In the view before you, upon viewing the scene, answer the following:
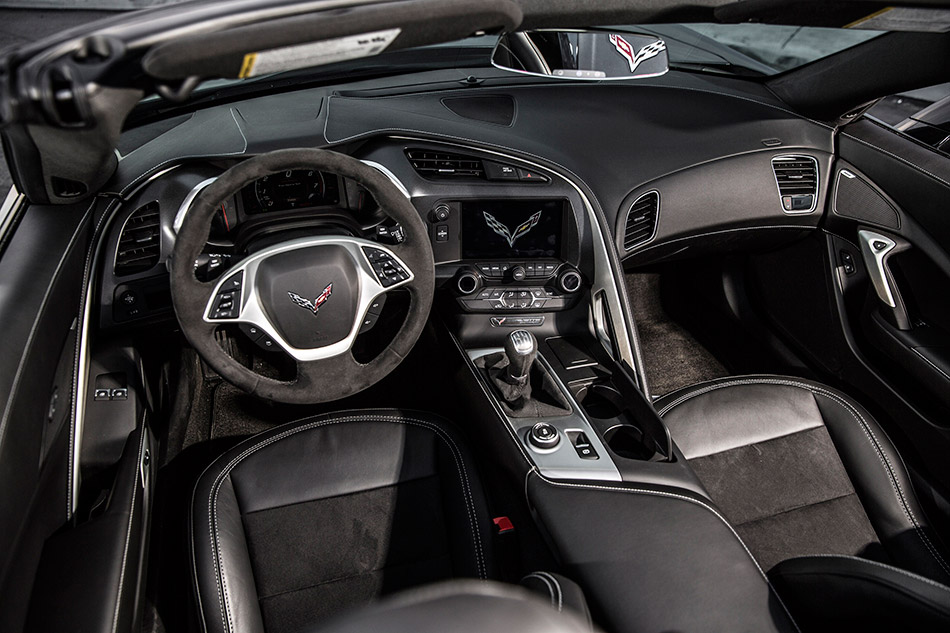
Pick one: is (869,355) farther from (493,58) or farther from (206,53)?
(206,53)

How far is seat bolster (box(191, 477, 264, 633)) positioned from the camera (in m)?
1.38

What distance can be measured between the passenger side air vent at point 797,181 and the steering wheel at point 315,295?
1.34m

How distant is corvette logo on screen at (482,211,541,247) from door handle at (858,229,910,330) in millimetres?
1107

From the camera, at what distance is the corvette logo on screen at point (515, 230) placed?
76.4 inches

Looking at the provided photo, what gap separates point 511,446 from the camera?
156 cm

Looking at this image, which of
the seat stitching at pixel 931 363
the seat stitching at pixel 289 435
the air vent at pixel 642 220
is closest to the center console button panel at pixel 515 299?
the air vent at pixel 642 220

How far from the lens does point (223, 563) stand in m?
1.45

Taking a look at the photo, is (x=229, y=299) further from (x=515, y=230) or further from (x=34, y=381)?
(x=515, y=230)

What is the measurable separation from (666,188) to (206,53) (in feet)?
5.08

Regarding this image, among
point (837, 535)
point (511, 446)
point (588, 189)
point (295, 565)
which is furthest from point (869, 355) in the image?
point (295, 565)

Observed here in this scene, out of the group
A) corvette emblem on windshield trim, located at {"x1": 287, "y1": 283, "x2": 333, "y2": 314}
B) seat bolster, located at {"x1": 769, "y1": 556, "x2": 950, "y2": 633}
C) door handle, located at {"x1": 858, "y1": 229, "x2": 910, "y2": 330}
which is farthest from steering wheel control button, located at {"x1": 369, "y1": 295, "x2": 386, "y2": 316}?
door handle, located at {"x1": 858, "y1": 229, "x2": 910, "y2": 330}

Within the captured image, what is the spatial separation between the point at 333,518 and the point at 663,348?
1687mm

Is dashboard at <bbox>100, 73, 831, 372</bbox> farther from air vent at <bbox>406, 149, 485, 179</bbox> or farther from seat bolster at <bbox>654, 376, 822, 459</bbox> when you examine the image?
seat bolster at <bbox>654, 376, 822, 459</bbox>

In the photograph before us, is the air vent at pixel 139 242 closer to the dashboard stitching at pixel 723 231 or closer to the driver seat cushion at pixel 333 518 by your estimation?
the driver seat cushion at pixel 333 518
